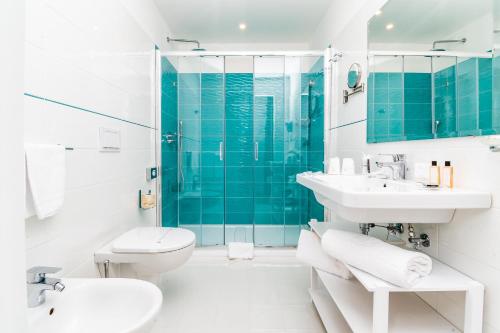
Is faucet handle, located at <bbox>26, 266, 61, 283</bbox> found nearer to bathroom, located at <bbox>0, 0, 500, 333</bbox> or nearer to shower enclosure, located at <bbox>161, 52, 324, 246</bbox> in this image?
bathroom, located at <bbox>0, 0, 500, 333</bbox>

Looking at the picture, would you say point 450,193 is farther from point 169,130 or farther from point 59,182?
point 169,130

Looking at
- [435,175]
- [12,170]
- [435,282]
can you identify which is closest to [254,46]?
[435,175]

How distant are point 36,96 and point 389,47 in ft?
6.00

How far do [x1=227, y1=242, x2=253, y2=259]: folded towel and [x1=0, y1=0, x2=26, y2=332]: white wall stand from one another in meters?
2.69

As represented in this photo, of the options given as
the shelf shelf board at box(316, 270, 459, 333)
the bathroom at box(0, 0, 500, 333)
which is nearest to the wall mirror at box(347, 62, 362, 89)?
the bathroom at box(0, 0, 500, 333)

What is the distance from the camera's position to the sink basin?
110cm

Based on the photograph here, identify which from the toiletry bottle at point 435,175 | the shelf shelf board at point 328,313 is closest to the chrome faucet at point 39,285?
the shelf shelf board at point 328,313

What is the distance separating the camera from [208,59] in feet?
10.2

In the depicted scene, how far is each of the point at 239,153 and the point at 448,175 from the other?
2.34 metres

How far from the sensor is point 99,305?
3.92ft

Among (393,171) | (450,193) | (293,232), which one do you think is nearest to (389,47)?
(393,171)

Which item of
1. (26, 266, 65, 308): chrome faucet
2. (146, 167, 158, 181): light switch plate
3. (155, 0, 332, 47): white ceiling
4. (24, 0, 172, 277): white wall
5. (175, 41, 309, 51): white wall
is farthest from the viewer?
(175, 41, 309, 51): white wall

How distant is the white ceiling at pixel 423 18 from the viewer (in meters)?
1.21

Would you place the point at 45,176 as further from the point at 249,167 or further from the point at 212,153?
the point at 249,167
